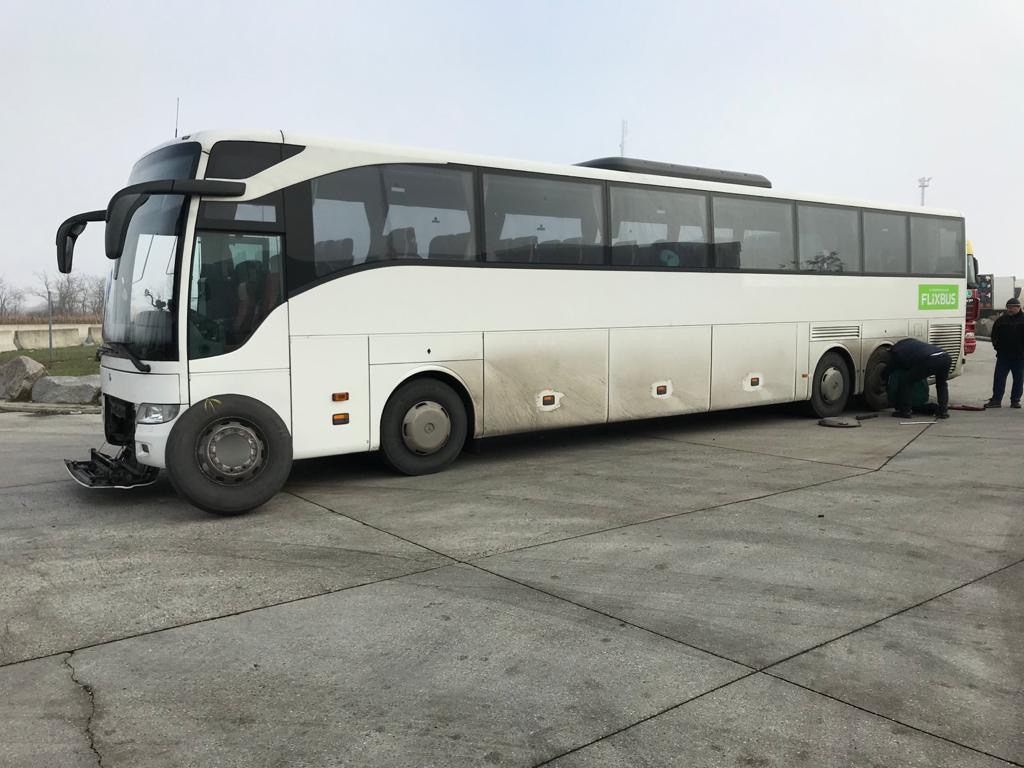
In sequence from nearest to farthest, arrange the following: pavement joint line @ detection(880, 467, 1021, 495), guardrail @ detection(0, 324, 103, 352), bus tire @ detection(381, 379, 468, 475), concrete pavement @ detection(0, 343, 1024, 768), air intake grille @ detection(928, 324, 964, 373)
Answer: concrete pavement @ detection(0, 343, 1024, 768) < pavement joint line @ detection(880, 467, 1021, 495) < bus tire @ detection(381, 379, 468, 475) < air intake grille @ detection(928, 324, 964, 373) < guardrail @ detection(0, 324, 103, 352)

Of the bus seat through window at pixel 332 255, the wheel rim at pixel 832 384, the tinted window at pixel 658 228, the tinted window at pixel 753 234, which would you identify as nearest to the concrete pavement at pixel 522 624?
the bus seat through window at pixel 332 255

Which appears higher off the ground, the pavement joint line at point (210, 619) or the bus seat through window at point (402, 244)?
the bus seat through window at point (402, 244)

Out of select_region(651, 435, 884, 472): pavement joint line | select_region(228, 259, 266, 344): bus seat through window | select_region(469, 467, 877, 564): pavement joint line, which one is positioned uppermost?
select_region(228, 259, 266, 344): bus seat through window

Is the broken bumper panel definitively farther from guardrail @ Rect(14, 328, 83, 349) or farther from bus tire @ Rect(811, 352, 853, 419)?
guardrail @ Rect(14, 328, 83, 349)

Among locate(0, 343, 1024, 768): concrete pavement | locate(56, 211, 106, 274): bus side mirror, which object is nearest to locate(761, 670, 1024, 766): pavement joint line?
locate(0, 343, 1024, 768): concrete pavement

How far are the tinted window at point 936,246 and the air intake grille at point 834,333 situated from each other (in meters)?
1.85

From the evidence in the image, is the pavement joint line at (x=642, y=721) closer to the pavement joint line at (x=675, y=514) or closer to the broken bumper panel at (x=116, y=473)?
the pavement joint line at (x=675, y=514)

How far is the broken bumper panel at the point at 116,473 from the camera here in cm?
730

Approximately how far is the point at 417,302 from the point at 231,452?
7.82ft

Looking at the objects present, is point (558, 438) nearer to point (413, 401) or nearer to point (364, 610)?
point (413, 401)

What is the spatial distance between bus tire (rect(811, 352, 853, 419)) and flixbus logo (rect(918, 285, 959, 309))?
2.19m

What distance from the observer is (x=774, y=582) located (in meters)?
5.25

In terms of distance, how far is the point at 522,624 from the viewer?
4.55 m

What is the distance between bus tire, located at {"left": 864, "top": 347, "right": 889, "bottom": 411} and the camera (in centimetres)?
1373
